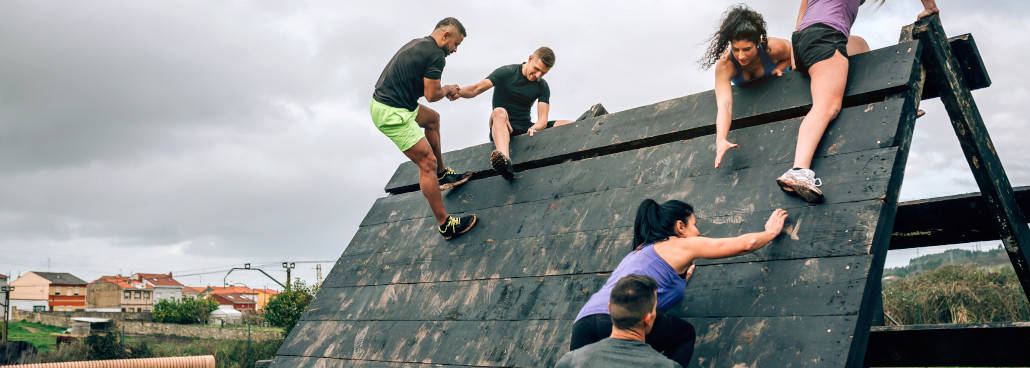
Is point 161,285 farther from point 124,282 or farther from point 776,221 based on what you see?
point 776,221

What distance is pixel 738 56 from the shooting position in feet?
11.9

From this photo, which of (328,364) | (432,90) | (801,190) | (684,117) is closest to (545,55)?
(432,90)

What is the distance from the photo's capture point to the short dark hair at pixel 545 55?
541 cm

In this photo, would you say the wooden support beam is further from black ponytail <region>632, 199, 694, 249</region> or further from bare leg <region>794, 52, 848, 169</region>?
black ponytail <region>632, 199, 694, 249</region>

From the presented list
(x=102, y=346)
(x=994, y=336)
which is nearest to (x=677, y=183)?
(x=994, y=336)

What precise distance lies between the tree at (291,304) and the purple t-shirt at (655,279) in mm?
33200

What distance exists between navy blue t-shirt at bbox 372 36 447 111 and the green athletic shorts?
5 centimetres

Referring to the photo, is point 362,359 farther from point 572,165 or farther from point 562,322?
point 572,165

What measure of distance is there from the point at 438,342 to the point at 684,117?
1.85 meters

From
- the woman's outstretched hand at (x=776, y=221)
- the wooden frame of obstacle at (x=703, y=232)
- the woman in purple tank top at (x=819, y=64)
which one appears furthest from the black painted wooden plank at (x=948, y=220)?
the woman's outstretched hand at (x=776, y=221)

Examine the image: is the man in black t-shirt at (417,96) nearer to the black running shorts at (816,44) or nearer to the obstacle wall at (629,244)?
the obstacle wall at (629,244)

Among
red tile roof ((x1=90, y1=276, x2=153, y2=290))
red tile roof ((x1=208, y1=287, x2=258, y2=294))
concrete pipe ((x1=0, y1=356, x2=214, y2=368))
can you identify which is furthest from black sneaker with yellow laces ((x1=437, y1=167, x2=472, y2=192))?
red tile roof ((x1=208, y1=287, x2=258, y2=294))

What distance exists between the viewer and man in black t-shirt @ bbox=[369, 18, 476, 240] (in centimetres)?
437

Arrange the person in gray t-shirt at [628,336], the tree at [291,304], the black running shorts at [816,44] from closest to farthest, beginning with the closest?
the person in gray t-shirt at [628,336] → the black running shorts at [816,44] → the tree at [291,304]
